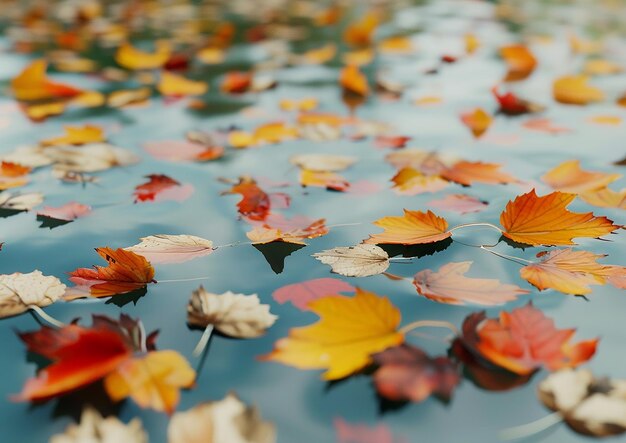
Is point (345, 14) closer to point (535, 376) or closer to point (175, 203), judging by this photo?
point (175, 203)

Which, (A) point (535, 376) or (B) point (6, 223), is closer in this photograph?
(A) point (535, 376)

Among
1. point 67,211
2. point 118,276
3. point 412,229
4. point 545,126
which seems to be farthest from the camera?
point 545,126

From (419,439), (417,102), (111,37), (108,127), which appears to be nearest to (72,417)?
(419,439)

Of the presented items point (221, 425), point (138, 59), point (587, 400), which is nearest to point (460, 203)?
point (587, 400)

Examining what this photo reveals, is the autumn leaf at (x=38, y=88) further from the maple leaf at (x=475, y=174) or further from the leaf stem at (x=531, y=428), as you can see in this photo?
the leaf stem at (x=531, y=428)

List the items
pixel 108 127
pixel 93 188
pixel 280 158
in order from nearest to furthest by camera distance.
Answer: pixel 93 188 < pixel 280 158 < pixel 108 127

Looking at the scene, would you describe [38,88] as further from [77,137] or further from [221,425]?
[221,425]

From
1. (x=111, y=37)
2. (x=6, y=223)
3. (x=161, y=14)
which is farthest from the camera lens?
(x=161, y=14)

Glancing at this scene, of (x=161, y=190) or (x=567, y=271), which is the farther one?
(x=161, y=190)

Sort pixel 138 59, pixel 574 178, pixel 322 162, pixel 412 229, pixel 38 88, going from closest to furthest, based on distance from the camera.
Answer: pixel 412 229, pixel 574 178, pixel 322 162, pixel 38 88, pixel 138 59
